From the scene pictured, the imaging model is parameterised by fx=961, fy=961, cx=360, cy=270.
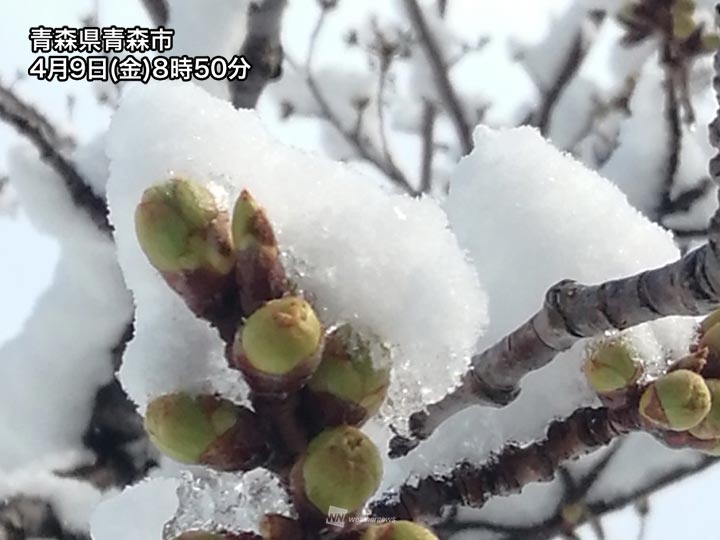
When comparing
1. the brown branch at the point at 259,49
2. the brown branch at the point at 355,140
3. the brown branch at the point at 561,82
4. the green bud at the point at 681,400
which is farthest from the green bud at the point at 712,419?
the brown branch at the point at 355,140

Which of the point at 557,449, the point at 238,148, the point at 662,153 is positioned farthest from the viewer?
the point at 662,153

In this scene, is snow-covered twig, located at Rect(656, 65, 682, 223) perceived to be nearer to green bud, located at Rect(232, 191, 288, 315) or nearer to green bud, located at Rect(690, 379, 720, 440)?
green bud, located at Rect(690, 379, 720, 440)

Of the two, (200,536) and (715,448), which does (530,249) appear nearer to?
(715,448)

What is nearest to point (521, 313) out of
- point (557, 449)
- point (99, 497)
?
point (557, 449)

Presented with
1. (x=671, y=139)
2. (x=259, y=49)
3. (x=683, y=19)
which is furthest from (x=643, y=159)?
(x=259, y=49)

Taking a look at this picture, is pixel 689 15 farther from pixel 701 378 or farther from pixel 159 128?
pixel 159 128

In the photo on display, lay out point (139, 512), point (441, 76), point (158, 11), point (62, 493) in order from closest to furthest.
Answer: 1. point (139, 512)
2. point (62, 493)
3. point (158, 11)
4. point (441, 76)

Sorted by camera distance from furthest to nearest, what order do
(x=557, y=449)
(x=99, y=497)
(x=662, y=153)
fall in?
(x=662, y=153) → (x=99, y=497) → (x=557, y=449)
